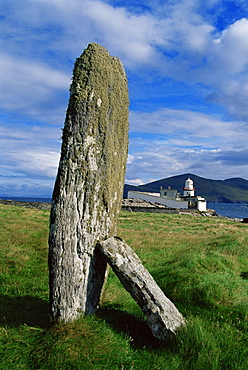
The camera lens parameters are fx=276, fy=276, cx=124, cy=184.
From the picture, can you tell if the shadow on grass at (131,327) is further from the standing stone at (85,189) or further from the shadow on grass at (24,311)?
the shadow on grass at (24,311)

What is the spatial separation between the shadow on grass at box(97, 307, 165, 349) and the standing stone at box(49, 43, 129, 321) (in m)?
0.38

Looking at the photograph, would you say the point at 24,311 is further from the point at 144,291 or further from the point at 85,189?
the point at 85,189

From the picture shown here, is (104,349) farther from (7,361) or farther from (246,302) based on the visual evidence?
(246,302)

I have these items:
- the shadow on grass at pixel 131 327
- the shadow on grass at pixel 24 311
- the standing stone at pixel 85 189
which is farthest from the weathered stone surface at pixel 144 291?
the shadow on grass at pixel 24 311

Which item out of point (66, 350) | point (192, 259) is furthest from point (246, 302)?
point (66, 350)

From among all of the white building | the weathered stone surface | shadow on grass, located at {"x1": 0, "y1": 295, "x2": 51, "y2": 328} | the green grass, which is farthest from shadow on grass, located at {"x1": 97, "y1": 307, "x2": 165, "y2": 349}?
the white building

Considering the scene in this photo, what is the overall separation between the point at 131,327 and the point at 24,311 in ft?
7.60

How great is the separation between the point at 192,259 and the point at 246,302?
3.09m

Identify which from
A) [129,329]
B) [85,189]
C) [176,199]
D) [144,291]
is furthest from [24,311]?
[176,199]

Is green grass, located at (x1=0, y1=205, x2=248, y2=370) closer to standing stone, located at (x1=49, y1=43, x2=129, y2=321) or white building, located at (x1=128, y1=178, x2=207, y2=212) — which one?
standing stone, located at (x1=49, y1=43, x2=129, y2=321)

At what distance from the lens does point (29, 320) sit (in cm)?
550

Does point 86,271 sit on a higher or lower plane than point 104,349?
higher

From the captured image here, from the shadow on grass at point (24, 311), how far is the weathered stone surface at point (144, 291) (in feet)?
5.61

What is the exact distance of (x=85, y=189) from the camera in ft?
18.0
